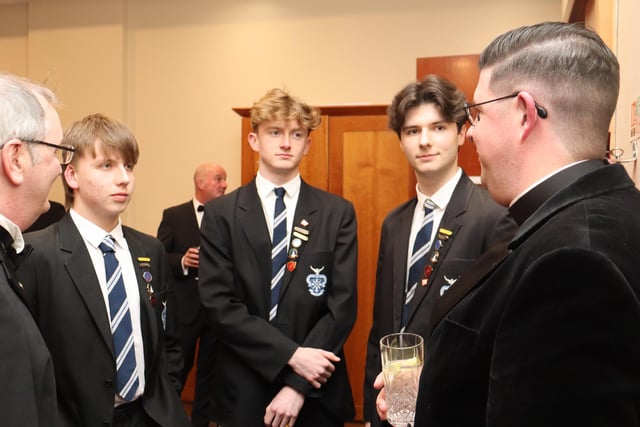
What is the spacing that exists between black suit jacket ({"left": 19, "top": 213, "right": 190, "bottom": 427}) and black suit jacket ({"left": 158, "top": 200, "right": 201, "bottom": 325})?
1.73 metres

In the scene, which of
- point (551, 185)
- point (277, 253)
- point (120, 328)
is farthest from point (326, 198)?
point (551, 185)

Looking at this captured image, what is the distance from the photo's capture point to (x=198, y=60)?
5.25 m

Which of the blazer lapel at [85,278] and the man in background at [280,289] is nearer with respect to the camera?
the blazer lapel at [85,278]

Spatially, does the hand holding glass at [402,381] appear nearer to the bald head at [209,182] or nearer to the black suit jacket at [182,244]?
the black suit jacket at [182,244]

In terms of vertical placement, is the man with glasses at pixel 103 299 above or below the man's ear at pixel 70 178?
below

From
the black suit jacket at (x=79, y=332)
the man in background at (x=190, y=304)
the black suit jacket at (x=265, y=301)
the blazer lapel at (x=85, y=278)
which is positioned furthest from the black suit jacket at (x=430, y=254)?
the man in background at (x=190, y=304)

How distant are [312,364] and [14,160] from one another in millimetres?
1211

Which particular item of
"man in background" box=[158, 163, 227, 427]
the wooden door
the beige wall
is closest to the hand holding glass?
"man in background" box=[158, 163, 227, 427]

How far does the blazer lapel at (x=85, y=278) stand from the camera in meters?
1.76

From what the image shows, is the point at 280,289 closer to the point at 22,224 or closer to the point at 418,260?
the point at 418,260

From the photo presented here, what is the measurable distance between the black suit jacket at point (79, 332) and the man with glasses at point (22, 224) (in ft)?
1.19

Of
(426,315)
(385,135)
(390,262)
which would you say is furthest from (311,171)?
(426,315)

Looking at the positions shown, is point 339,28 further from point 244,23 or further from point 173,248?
point 173,248

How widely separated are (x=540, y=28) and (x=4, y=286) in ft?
3.97
